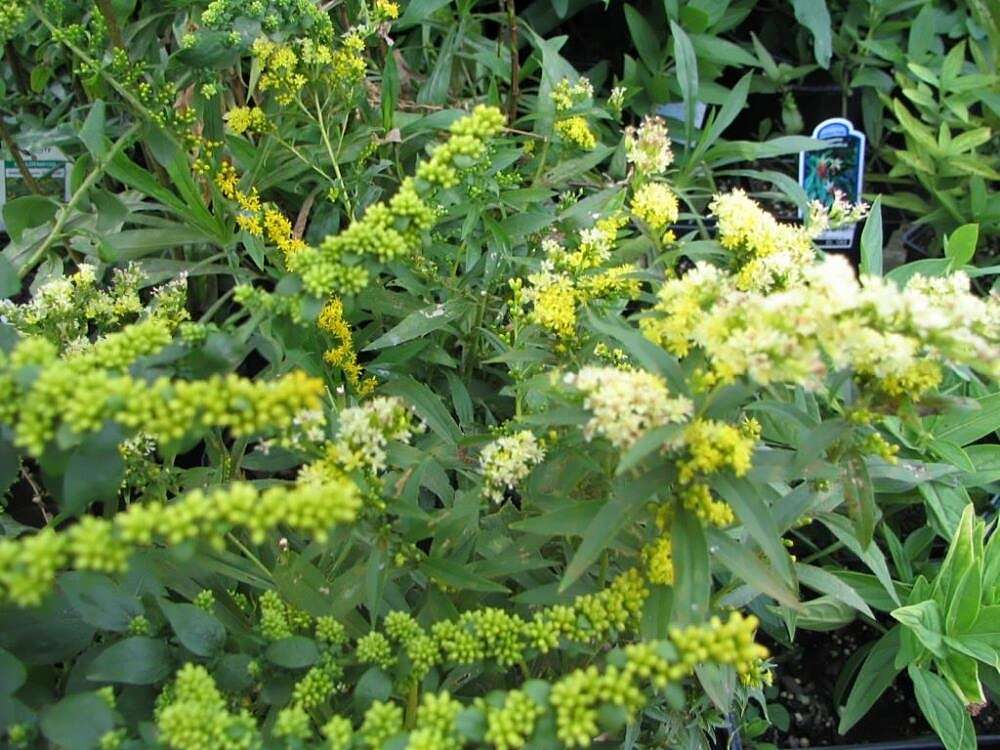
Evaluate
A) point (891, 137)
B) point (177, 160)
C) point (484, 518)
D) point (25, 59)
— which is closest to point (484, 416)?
point (484, 518)

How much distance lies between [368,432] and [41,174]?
Result: 1.22 meters

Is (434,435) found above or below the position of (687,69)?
below

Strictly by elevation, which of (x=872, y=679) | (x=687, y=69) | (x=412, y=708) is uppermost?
(x=687, y=69)

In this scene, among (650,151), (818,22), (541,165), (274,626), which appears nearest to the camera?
(274,626)

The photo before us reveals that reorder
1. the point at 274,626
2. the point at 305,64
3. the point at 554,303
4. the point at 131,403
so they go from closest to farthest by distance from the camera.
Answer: the point at 131,403 < the point at 274,626 < the point at 554,303 < the point at 305,64

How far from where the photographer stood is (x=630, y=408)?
0.77 m

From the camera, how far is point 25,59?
182cm

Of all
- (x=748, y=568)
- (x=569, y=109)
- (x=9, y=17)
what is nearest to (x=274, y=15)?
(x=9, y=17)

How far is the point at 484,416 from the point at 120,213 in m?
0.59

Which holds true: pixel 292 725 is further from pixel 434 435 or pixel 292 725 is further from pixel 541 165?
pixel 541 165

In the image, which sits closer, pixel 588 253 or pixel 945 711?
pixel 588 253

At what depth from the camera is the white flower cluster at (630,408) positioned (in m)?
0.77

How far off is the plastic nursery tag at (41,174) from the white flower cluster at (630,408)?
3.97ft

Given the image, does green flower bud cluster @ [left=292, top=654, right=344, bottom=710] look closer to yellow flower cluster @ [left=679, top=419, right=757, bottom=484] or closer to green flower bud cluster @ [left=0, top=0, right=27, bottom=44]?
yellow flower cluster @ [left=679, top=419, right=757, bottom=484]
